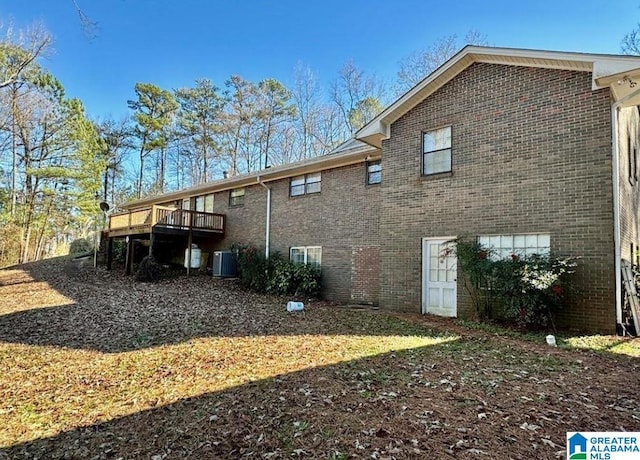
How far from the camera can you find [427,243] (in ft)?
34.1

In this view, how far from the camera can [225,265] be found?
16.2 meters

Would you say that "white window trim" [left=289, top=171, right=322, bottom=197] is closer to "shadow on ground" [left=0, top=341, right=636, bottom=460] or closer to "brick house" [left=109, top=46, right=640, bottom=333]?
"brick house" [left=109, top=46, right=640, bottom=333]

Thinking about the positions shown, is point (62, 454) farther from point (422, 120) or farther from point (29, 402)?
point (422, 120)

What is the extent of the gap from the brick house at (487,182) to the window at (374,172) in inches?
1.3

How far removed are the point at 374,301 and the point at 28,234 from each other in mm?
22734

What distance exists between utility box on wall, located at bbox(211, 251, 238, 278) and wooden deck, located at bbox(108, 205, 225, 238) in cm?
187

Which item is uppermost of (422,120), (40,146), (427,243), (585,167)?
(40,146)

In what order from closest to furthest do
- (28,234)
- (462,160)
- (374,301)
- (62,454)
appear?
(62,454) < (462,160) < (374,301) < (28,234)

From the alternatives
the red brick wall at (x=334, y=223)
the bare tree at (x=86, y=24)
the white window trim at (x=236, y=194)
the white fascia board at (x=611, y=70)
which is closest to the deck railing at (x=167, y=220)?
the white window trim at (x=236, y=194)

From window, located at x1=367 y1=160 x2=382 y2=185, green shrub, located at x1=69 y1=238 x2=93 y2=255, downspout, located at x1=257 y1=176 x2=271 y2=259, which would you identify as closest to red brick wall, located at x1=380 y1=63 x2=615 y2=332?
window, located at x1=367 y1=160 x2=382 y2=185

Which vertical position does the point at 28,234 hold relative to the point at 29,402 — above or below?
above

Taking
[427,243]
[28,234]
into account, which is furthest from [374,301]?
[28,234]

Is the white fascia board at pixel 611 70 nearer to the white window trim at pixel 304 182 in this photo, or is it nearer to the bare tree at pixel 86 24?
the white window trim at pixel 304 182

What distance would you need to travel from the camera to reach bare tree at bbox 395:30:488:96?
21.3 meters
